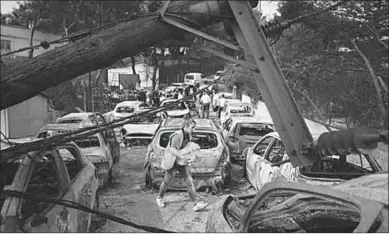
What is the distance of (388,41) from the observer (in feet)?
46.6

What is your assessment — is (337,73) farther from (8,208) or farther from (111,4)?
(111,4)

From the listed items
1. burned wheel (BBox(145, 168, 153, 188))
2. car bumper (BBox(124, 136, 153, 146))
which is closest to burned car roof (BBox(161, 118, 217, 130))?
burned wheel (BBox(145, 168, 153, 188))

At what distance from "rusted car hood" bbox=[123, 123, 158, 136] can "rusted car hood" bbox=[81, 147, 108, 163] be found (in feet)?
20.9

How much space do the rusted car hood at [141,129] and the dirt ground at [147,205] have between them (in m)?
4.07

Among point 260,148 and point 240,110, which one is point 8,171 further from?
point 240,110

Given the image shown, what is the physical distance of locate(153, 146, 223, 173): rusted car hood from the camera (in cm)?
891

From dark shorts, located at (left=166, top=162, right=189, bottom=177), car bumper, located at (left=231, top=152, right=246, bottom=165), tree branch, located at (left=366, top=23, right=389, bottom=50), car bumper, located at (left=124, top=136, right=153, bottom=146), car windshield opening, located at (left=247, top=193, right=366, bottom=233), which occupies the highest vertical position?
tree branch, located at (left=366, top=23, right=389, bottom=50)

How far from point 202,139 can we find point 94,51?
22.2 ft

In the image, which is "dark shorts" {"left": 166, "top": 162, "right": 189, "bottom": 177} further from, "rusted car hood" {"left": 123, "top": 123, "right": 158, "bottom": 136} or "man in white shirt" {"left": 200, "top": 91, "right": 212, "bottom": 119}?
"man in white shirt" {"left": 200, "top": 91, "right": 212, "bottom": 119}

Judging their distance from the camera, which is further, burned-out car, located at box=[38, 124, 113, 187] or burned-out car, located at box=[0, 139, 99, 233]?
burned-out car, located at box=[38, 124, 113, 187]

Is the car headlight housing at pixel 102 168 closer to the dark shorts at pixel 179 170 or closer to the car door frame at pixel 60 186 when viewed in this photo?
the dark shorts at pixel 179 170

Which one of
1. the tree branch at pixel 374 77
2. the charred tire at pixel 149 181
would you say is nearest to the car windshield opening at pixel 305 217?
the charred tire at pixel 149 181

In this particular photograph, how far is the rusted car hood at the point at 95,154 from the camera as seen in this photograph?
354 inches

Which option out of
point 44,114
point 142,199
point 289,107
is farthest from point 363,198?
point 44,114
